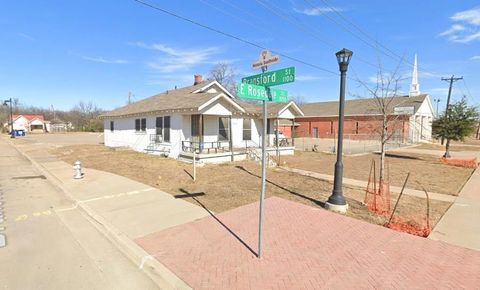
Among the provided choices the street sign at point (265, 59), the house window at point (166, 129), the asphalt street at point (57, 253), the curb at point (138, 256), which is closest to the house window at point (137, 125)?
the house window at point (166, 129)

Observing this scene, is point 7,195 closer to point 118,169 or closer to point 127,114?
point 118,169

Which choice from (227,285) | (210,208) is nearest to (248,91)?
(227,285)

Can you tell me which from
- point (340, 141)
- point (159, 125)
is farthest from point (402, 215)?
point (159, 125)

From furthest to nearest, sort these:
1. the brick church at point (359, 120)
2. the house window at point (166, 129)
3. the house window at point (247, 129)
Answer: the brick church at point (359, 120), the house window at point (247, 129), the house window at point (166, 129)

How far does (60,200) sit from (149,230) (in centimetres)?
440

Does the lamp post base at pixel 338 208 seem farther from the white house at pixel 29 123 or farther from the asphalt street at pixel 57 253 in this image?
the white house at pixel 29 123

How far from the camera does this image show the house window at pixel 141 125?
20219 mm

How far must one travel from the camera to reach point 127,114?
21.8 m

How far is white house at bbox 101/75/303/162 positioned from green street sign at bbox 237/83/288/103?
388 inches

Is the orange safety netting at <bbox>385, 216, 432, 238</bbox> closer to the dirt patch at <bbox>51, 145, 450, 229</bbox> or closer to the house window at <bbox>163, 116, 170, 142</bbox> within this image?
the dirt patch at <bbox>51, 145, 450, 229</bbox>

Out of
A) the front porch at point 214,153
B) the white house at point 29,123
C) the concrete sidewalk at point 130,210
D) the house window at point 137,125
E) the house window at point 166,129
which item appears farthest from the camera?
the white house at point 29,123

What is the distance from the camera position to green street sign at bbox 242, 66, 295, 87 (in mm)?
4043

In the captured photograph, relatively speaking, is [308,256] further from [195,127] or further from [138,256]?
[195,127]

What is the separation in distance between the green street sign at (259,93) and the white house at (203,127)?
9.86 m
